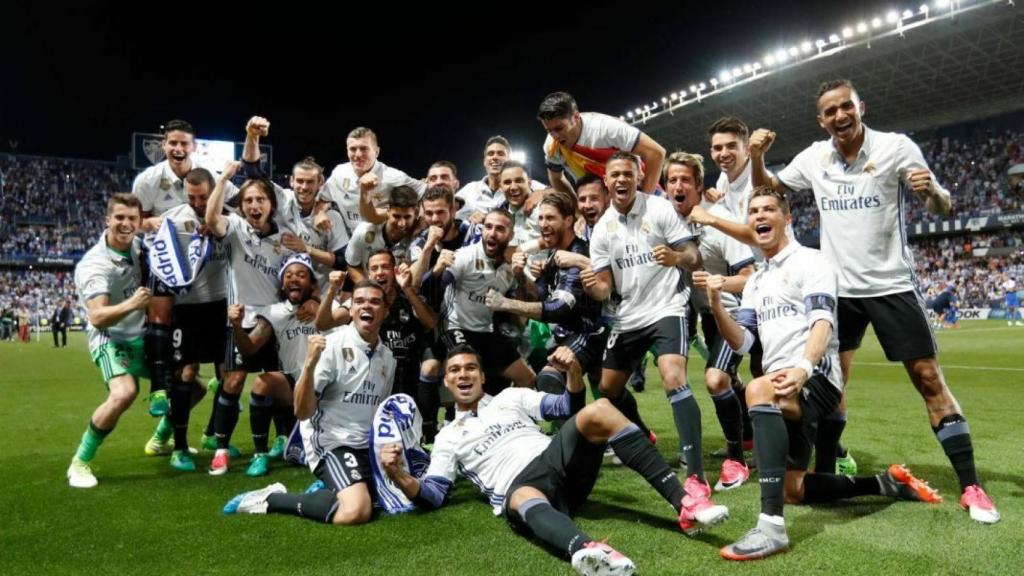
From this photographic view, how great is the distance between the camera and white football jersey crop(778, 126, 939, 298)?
4410 millimetres

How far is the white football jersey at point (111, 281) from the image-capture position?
5480 millimetres

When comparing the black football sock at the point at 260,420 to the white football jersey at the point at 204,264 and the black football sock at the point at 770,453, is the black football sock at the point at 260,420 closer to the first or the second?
the white football jersey at the point at 204,264

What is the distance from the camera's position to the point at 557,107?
17.9 ft

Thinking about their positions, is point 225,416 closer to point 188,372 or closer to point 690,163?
point 188,372

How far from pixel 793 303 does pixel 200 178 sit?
5.10 metres

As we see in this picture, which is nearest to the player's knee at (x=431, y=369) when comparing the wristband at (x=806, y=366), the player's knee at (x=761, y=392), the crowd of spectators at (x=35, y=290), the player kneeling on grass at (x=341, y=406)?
the player kneeling on grass at (x=341, y=406)

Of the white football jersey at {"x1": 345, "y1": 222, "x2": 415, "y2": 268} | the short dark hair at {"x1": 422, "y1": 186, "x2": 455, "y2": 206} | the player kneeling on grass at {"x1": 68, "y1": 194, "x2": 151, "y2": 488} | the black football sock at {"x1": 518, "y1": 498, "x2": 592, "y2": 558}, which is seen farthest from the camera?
the white football jersey at {"x1": 345, "y1": 222, "x2": 415, "y2": 268}

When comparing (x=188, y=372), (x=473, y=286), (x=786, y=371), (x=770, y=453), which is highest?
(x=473, y=286)

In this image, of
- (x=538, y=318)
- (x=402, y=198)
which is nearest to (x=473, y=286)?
(x=538, y=318)

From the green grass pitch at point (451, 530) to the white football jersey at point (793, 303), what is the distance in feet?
3.02

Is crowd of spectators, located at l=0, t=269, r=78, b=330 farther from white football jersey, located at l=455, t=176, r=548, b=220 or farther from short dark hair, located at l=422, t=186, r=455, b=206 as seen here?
short dark hair, located at l=422, t=186, r=455, b=206

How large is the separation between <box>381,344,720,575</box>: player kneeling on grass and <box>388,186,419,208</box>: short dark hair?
2.05 metres

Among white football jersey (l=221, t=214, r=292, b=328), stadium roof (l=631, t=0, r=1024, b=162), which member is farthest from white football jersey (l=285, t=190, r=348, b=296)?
stadium roof (l=631, t=0, r=1024, b=162)

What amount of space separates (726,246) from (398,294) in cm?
282
